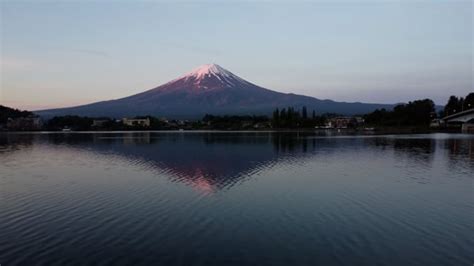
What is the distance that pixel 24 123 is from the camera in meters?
143

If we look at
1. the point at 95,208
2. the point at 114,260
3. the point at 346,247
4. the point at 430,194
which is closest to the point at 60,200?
the point at 95,208

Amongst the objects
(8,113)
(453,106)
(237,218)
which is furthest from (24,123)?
(237,218)

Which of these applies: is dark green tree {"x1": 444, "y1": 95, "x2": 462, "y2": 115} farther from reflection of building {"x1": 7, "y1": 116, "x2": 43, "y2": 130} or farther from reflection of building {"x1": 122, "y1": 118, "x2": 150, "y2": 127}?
reflection of building {"x1": 7, "y1": 116, "x2": 43, "y2": 130}

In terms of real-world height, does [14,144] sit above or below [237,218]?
below

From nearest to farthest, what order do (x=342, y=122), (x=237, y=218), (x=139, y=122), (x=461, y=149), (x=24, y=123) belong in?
(x=237, y=218), (x=461, y=149), (x=342, y=122), (x=24, y=123), (x=139, y=122)

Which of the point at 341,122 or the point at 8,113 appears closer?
the point at 341,122

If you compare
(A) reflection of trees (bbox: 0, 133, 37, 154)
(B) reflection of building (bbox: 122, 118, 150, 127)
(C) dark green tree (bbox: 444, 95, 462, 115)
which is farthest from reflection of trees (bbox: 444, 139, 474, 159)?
(B) reflection of building (bbox: 122, 118, 150, 127)

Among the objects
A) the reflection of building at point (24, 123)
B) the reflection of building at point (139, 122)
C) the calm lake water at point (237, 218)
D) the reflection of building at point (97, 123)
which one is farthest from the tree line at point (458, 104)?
the reflection of building at point (24, 123)

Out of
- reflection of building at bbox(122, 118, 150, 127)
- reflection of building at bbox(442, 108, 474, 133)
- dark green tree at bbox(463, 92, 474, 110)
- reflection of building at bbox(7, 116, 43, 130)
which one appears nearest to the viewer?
reflection of building at bbox(442, 108, 474, 133)

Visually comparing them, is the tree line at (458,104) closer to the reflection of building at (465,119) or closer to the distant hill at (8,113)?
the reflection of building at (465,119)

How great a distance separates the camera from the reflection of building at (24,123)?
138125mm

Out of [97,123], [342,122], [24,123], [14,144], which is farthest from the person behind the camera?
[97,123]

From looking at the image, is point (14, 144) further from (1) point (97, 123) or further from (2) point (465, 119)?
(1) point (97, 123)

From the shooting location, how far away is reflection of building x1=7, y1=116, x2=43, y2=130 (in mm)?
138125
